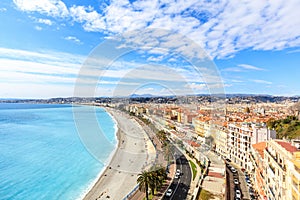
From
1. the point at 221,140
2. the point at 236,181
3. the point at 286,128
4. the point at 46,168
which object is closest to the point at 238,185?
the point at 236,181

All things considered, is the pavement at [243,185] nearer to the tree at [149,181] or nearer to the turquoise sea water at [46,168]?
the tree at [149,181]

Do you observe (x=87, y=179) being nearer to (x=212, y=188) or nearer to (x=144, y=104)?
(x=212, y=188)

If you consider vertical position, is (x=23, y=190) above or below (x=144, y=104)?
below

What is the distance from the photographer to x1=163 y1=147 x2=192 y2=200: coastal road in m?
10.8

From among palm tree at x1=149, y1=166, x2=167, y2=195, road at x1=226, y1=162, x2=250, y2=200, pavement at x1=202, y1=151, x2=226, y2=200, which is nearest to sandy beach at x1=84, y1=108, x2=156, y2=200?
palm tree at x1=149, y1=166, x2=167, y2=195

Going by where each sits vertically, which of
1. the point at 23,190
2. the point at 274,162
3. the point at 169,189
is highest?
the point at 274,162

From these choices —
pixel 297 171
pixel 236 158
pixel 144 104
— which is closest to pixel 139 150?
pixel 236 158

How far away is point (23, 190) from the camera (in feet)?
47.6

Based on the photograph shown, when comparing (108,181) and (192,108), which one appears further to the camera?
(192,108)

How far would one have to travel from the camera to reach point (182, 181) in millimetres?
12570

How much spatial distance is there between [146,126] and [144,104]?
19.0m

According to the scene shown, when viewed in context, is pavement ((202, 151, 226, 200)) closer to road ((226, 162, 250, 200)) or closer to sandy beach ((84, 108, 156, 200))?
road ((226, 162, 250, 200))

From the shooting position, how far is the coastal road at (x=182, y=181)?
35.5 feet

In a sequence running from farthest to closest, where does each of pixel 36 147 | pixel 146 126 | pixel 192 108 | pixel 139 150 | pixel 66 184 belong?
pixel 192 108, pixel 146 126, pixel 36 147, pixel 139 150, pixel 66 184
